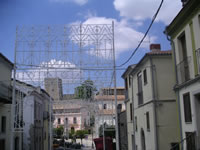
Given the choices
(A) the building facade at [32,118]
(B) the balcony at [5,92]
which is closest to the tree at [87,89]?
(B) the balcony at [5,92]

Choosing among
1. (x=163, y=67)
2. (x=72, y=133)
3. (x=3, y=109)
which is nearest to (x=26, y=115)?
(x=3, y=109)

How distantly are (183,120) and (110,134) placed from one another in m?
20.4

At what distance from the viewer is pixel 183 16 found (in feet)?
36.4

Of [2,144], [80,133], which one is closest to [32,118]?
[2,144]

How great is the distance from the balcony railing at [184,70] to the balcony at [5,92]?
9.40 m

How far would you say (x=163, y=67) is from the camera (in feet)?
53.7

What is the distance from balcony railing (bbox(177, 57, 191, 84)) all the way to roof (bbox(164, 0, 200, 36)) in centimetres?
146

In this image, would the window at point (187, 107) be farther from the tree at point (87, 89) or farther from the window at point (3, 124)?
the window at point (3, 124)

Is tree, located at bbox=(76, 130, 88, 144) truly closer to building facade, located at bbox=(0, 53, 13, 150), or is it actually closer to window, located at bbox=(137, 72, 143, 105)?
window, located at bbox=(137, 72, 143, 105)

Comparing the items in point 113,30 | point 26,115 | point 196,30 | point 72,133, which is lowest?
point 72,133

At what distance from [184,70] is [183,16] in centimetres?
217

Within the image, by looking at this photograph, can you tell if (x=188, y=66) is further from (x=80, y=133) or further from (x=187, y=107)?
(x=80, y=133)

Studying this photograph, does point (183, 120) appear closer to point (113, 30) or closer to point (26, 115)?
point (113, 30)

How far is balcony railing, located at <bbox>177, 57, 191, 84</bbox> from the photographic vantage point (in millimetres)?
11091
